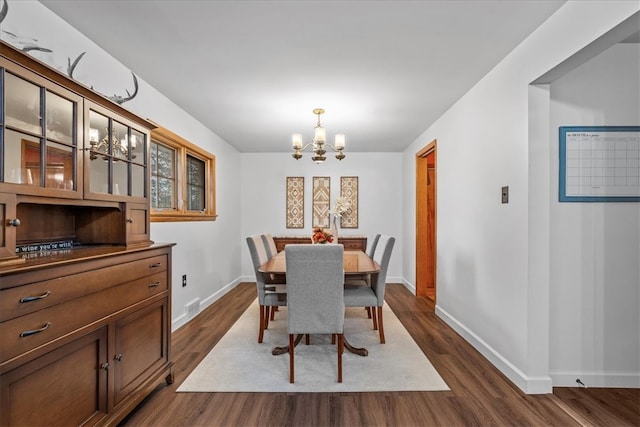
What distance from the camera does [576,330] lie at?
2225 mm

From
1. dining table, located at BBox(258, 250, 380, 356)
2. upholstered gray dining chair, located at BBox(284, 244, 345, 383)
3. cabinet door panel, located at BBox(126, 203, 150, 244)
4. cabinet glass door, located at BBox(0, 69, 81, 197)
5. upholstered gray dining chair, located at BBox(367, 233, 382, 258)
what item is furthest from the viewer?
upholstered gray dining chair, located at BBox(367, 233, 382, 258)

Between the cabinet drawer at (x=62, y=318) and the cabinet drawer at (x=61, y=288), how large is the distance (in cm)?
3

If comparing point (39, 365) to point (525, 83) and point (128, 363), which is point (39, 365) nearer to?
point (128, 363)

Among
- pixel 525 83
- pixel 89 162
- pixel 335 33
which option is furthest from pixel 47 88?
pixel 525 83

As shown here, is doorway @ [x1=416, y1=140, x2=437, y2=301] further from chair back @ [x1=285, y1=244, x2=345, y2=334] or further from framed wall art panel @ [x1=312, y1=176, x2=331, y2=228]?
chair back @ [x1=285, y1=244, x2=345, y2=334]

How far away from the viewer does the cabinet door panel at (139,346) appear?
1725 millimetres

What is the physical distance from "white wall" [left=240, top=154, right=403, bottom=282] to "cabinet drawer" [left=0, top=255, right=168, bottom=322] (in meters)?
3.97

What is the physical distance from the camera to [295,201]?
19.2 feet

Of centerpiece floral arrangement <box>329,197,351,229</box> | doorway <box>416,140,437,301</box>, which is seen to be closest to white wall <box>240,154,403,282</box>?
centerpiece floral arrangement <box>329,197,351,229</box>

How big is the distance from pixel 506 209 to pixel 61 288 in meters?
2.77

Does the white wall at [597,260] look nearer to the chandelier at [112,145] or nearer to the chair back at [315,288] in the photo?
the chair back at [315,288]

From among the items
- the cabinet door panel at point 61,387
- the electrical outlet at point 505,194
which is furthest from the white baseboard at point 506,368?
the cabinet door panel at point 61,387

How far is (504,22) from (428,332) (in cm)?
276

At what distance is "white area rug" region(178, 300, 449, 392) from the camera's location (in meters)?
2.22
